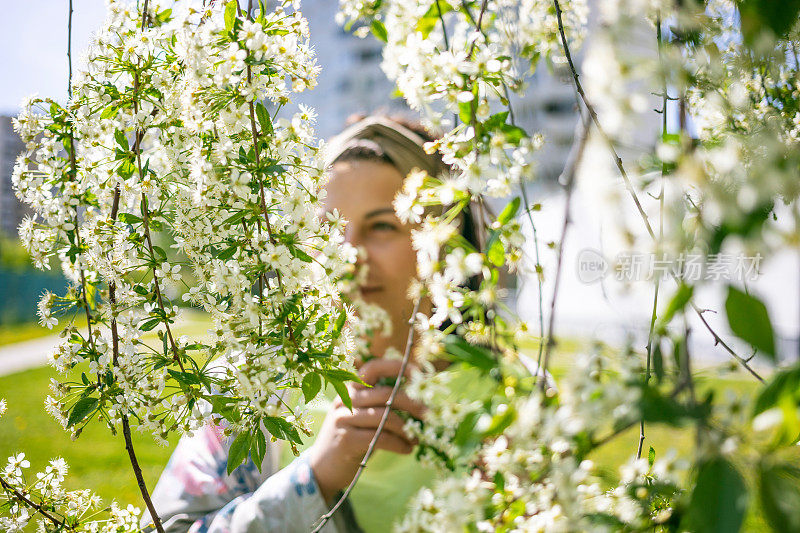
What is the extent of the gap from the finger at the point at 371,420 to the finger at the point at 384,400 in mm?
15

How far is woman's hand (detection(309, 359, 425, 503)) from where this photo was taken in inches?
41.1

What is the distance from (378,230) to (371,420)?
623mm

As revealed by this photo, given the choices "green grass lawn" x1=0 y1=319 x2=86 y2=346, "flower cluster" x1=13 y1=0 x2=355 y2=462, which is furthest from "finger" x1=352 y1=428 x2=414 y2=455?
"green grass lawn" x1=0 y1=319 x2=86 y2=346

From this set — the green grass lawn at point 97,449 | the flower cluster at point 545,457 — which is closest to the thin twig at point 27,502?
the flower cluster at point 545,457

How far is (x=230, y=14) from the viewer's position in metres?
0.67

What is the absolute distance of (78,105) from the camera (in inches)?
30.0

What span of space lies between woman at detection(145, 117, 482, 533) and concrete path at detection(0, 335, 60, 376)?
17.4ft

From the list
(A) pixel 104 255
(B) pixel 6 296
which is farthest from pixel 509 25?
(B) pixel 6 296

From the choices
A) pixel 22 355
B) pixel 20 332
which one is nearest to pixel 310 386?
pixel 22 355

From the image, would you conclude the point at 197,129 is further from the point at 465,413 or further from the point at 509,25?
the point at 509,25

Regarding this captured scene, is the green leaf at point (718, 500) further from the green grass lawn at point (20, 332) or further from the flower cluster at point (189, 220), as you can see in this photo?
the green grass lawn at point (20, 332)

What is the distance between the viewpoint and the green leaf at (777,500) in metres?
0.30

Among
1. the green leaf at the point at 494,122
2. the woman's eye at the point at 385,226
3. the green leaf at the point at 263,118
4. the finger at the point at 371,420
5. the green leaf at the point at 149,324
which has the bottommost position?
the finger at the point at 371,420

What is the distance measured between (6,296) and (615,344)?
1197 cm
